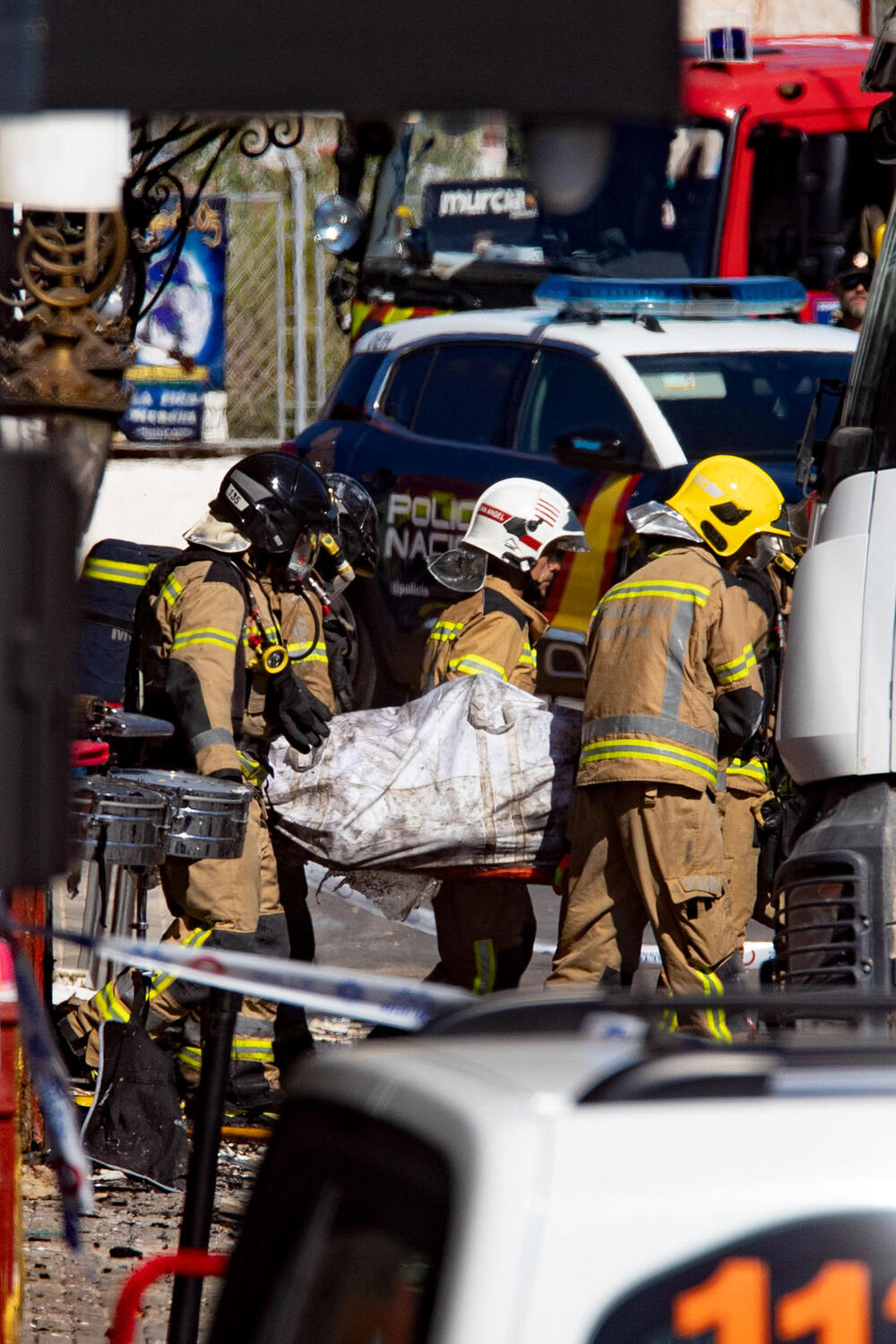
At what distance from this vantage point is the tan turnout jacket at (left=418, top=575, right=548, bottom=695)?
23.3 feet

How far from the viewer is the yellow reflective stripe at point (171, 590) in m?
6.68

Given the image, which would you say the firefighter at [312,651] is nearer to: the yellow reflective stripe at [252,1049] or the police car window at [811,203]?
the yellow reflective stripe at [252,1049]

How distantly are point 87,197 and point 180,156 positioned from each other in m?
2.07

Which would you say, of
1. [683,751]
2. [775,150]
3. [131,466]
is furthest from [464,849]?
[131,466]

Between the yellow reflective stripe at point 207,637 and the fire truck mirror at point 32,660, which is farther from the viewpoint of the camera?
the yellow reflective stripe at point 207,637

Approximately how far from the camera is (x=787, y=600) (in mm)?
7391

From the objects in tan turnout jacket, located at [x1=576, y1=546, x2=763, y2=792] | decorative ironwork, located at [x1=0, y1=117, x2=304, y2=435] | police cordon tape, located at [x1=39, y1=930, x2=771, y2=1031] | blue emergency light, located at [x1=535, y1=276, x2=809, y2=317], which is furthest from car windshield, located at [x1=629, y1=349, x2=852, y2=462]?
police cordon tape, located at [x1=39, y1=930, x2=771, y2=1031]

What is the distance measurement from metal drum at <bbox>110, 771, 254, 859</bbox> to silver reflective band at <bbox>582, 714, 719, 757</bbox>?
114cm

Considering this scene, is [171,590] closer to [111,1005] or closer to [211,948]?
[211,948]

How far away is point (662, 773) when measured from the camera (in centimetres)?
616

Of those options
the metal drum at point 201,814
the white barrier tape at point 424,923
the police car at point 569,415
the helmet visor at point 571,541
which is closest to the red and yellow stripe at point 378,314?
the police car at point 569,415

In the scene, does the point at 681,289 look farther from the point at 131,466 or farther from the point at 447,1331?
the point at 447,1331

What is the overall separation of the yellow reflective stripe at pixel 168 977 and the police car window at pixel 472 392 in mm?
4980

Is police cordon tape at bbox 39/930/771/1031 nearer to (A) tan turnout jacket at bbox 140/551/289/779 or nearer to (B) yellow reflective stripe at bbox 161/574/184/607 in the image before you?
(A) tan turnout jacket at bbox 140/551/289/779
